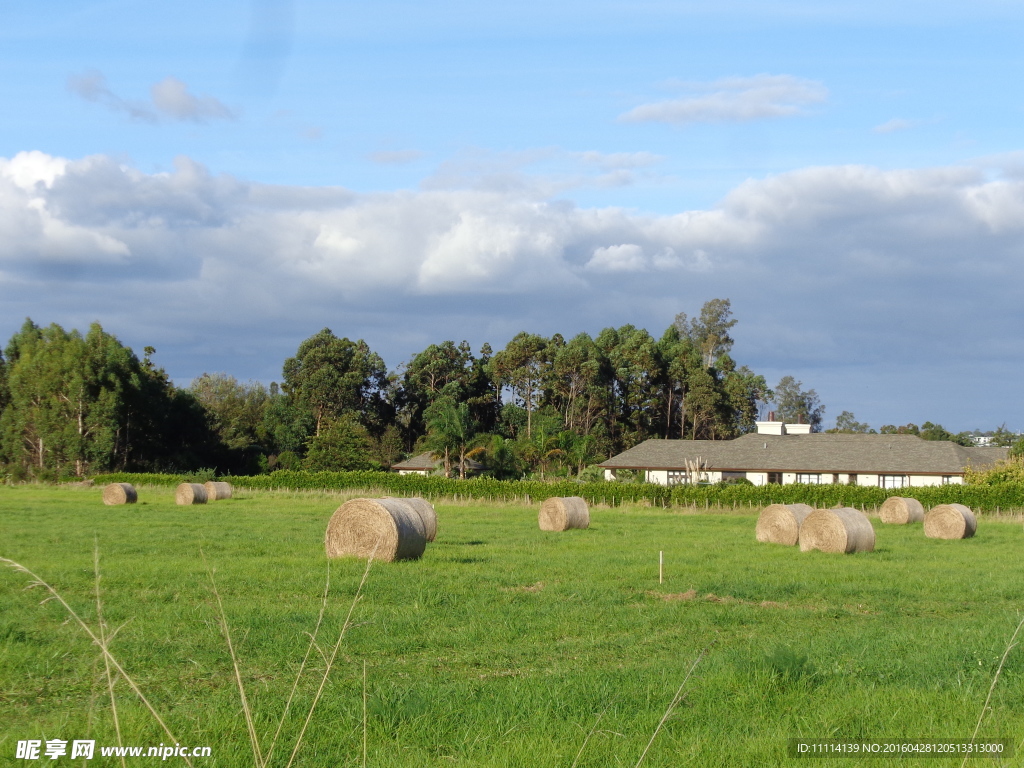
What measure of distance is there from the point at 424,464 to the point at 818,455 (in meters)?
34.1

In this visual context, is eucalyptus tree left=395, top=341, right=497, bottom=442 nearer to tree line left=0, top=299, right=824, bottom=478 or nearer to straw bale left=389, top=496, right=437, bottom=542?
tree line left=0, top=299, right=824, bottom=478

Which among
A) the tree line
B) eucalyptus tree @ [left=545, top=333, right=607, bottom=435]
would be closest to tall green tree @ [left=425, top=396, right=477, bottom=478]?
Result: the tree line

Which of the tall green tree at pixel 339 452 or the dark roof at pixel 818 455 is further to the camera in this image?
the tall green tree at pixel 339 452

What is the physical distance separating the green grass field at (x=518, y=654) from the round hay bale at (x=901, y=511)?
54.0ft

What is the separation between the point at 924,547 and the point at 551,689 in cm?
2336

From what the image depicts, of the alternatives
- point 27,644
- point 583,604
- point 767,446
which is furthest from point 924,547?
point 767,446

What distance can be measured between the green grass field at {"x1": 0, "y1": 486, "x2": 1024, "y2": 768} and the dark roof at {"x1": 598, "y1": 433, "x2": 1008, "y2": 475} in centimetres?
4927

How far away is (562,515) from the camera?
33.2m

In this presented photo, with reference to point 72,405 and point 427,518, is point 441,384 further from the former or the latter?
point 427,518

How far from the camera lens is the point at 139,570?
17016 mm

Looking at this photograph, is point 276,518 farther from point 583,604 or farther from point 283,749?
point 283,749

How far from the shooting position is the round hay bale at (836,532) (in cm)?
2481

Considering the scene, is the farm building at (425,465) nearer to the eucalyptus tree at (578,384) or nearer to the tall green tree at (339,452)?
the tall green tree at (339,452)

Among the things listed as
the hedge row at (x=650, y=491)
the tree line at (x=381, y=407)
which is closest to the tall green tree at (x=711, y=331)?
the tree line at (x=381, y=407)
